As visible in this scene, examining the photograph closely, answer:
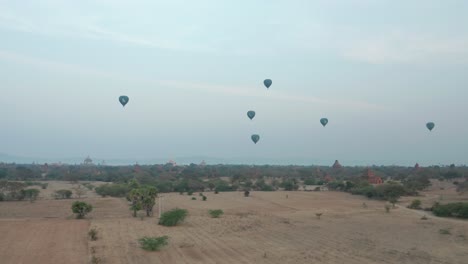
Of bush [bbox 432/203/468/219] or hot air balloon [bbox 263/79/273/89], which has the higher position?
hot air balloon [bbox 263/79/273/89]

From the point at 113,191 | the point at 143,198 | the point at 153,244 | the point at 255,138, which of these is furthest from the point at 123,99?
the point at 153,244

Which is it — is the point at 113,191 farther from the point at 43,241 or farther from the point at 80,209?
the point at 43,241

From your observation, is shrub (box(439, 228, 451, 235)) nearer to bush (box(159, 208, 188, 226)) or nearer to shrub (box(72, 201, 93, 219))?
bush (box(159, 208, 188, 226))

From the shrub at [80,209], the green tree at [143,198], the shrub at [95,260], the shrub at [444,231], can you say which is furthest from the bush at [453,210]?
the shrub at [95,260]

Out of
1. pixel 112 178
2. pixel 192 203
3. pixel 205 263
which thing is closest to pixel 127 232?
pixel 205 263

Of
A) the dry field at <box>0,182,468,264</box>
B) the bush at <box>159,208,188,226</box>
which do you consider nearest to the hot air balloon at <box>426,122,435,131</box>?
the dry field at <box>0,182,468,264</box>

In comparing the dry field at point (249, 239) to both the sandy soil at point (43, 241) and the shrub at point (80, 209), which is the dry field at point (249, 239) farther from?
the shrub at point (80, 209)

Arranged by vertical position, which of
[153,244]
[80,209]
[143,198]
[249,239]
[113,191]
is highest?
[143,198]

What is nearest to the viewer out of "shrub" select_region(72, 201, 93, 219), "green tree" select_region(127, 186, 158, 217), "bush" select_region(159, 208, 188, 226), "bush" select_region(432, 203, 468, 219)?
"bush" select_region(159, 208, 188, 226)

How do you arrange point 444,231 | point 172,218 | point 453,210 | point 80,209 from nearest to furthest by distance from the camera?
point 444,231
point 172,218
point 80,209
point 453,210

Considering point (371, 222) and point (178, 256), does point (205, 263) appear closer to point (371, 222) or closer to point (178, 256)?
point (178, 256)
